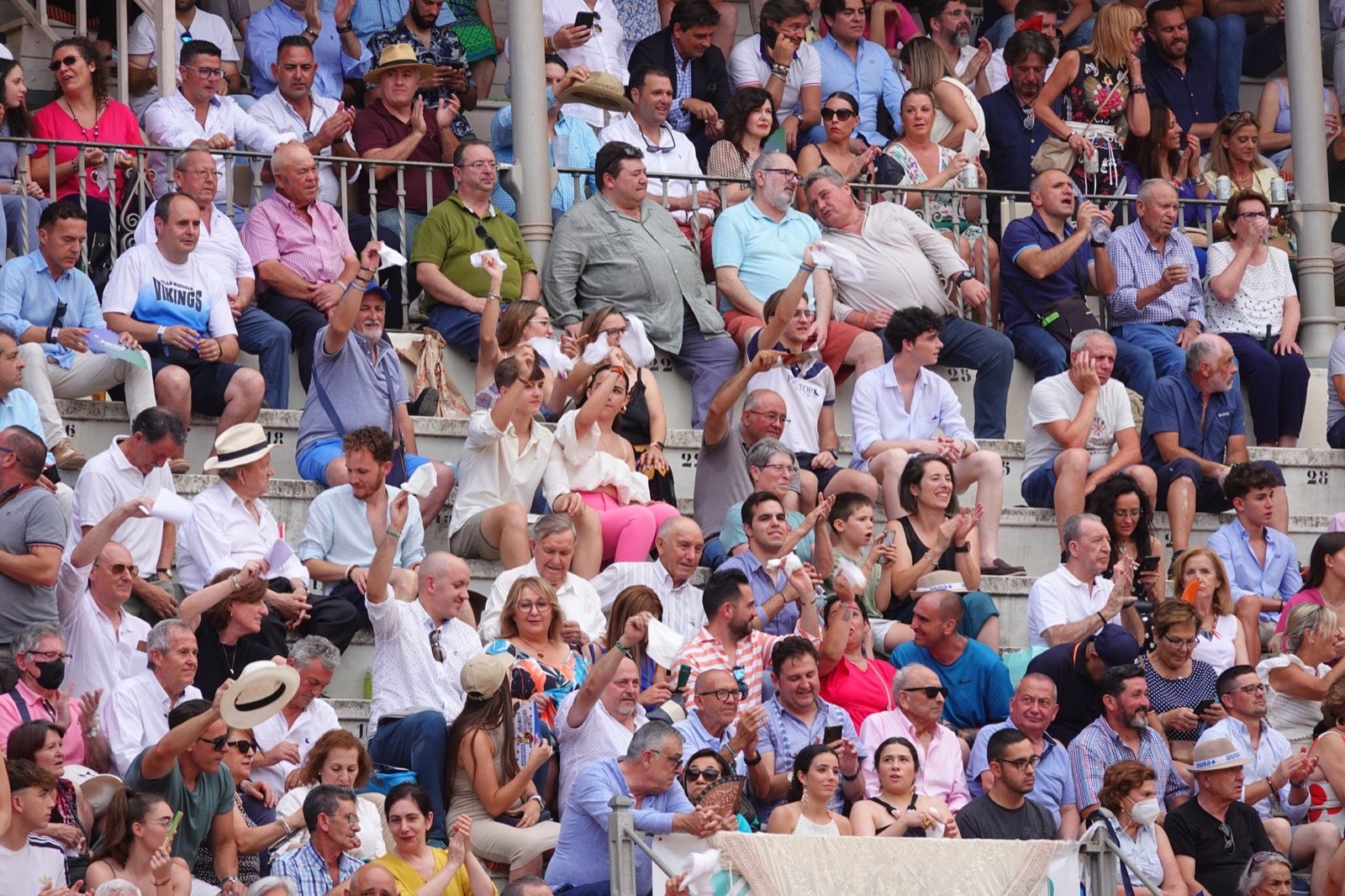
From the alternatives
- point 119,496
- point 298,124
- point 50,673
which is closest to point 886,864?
point 50,673

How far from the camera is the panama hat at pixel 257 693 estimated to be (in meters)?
8.81

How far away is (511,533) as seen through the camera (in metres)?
10.8

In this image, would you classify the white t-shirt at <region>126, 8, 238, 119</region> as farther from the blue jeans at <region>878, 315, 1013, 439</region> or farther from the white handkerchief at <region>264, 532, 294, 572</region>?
the blue jeans at <region>878, 315, 1013, 439</region>

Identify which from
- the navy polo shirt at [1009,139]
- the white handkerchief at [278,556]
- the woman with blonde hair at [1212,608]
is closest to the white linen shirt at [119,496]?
the white handkerchief at [278,556]

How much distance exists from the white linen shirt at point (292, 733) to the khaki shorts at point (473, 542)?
1.30 meters

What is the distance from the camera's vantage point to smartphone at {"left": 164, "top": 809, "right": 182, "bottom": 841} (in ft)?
28.3

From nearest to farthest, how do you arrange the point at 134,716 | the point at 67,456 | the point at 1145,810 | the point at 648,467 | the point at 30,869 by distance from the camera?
1. the point at 30,869
2. the point at 134,716
3. the point at 1145,810
4. the point at 67,456
5. the point at 648,467

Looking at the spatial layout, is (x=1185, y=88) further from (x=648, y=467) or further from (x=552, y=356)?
(x=648, y=467)

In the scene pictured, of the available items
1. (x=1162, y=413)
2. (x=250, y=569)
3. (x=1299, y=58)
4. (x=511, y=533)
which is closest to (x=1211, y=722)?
(x=1162, y=413)

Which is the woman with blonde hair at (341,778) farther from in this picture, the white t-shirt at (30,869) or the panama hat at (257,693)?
the white t-shirt at (30,869)

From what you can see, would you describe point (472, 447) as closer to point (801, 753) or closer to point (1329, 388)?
point (801, 753)

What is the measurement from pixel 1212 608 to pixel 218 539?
4250 mm

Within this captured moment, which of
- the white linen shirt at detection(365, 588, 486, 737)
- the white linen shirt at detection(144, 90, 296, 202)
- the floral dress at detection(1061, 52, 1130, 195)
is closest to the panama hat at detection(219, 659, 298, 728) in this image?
the white linen shirt at detection(365, 588, 486, 737)

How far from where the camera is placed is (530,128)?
13.1 m
